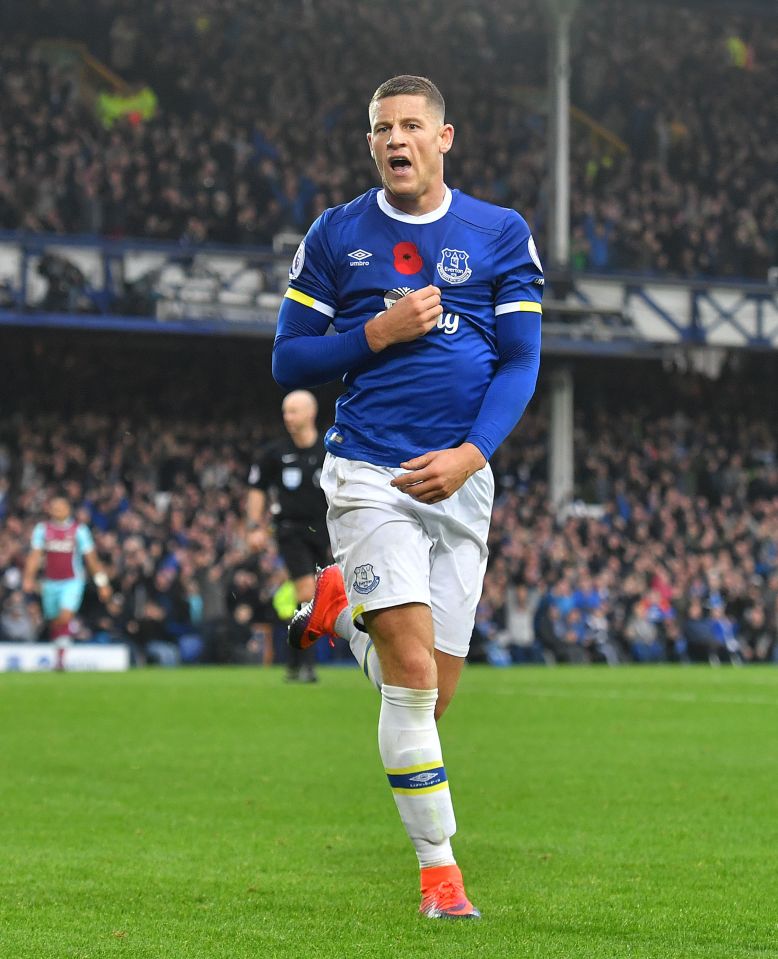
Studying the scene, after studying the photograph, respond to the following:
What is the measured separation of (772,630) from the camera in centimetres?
2647

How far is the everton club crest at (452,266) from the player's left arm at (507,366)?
116 millimetres

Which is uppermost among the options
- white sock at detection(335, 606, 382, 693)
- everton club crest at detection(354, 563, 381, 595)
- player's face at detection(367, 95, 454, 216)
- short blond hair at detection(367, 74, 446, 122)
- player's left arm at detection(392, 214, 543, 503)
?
short blond hair at detection(367, 74, 446, 122)

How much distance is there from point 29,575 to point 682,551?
14.4 metres

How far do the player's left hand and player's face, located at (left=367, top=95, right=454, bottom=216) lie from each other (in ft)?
2.84

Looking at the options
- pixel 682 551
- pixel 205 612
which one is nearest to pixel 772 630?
pixel 682 551

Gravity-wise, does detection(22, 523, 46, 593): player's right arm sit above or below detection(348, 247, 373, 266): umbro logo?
below

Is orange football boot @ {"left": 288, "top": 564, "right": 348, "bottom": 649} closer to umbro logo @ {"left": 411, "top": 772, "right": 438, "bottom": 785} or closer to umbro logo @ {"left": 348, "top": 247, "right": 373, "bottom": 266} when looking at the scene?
umbro logo @ {"left": 411, "top": 772, "right": 438, "bottom": 785}

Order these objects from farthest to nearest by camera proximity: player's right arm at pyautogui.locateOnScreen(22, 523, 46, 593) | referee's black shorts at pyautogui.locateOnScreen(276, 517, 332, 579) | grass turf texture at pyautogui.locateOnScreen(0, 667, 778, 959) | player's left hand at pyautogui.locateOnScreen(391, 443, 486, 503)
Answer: player's right arm at pyautogui.locateOnScreen(22, 523, 46, 593) → referee's black shorts at pyautogui.locateOnScreen(276, 517, 332, 579) → player's left hand at pyautogui.locateOnScreen(391, 443, 486, 503) → grass turf texture at pyautogui.locateOnScreen(0, 667, 778, 959)

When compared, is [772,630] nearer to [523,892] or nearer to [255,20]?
[255,20]

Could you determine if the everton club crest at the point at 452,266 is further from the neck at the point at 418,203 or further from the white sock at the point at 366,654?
the white sock at the point at 366,654

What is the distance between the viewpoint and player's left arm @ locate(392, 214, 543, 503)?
188 inches

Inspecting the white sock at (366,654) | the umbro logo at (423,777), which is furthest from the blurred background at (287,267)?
the umbro logo at (423,777)

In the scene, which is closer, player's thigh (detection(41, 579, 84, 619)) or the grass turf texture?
the grass turf texture

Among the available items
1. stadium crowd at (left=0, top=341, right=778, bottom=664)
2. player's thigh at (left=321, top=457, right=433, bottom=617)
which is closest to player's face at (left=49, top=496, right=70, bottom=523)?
stadium crowd at (left=0, top=341, right=778, bottom=664)
